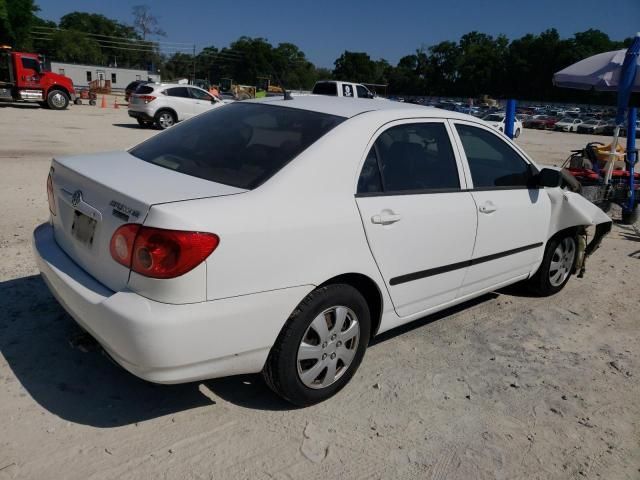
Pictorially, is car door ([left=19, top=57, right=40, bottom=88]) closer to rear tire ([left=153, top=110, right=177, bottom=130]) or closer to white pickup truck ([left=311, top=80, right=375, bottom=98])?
rear tire ([left=153, top=110, right=177, bottom=130])

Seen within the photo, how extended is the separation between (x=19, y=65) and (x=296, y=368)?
2574 centimetres

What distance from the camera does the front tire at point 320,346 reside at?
264cm

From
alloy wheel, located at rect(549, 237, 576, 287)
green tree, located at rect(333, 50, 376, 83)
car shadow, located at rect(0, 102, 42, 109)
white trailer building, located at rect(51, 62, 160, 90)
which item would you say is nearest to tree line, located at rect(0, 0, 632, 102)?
green tree, located at rect(333, 50, 376, 83)

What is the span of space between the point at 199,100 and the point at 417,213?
1757 centimetres

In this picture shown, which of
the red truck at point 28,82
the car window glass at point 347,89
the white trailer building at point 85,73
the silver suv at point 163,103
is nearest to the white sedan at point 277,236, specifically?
the silver suv at point 163,103

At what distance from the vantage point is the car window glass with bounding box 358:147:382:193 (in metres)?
2.92

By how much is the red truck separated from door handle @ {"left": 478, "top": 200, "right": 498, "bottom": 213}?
24907 mm

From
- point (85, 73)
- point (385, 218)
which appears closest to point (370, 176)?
point (385, 218)

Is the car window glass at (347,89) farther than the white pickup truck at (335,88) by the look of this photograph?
Yes

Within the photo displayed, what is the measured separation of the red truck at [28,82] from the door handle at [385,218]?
25.1 meters

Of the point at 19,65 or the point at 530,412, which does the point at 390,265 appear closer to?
the point at 530,412

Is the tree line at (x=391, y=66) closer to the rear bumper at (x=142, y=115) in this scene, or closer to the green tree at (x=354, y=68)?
the green tree at (x=354, y=68)

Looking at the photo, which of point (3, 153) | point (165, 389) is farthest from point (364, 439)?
point (3, 153)

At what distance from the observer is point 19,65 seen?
23.3 meters
